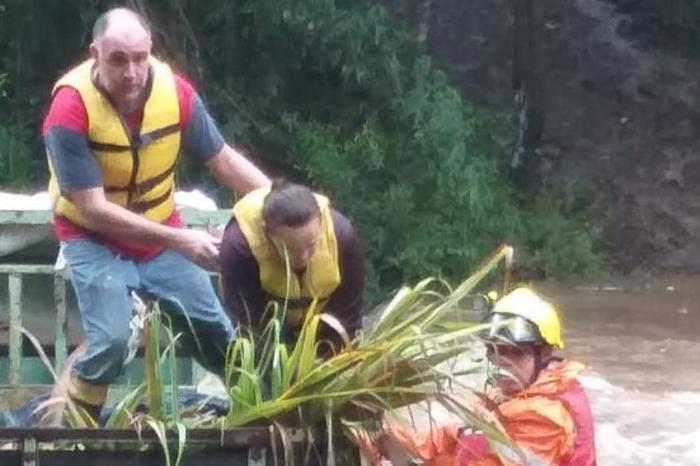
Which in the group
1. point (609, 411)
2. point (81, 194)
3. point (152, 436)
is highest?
point (81, 194)

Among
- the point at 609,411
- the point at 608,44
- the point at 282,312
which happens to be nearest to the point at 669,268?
the point at 608,44

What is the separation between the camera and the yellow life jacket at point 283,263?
463 centimetres

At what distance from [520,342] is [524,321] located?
0.17ft

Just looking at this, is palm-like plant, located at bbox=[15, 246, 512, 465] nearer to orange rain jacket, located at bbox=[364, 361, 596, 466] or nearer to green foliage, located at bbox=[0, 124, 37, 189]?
orange rain jacket, located at bbox=[364, 361, 596, 466]

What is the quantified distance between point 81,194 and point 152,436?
1225mm

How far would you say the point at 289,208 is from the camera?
450 cm

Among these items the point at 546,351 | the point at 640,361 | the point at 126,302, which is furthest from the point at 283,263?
the point at 640,361

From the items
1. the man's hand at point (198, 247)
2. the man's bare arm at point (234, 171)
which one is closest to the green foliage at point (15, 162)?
the man's bare arm at point (234, 171)

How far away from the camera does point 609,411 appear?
26.7ft

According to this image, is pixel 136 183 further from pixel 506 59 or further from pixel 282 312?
pixel 506 59

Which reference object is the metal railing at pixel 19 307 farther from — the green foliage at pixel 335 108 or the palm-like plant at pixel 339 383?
the green foliage at pixel 335 108

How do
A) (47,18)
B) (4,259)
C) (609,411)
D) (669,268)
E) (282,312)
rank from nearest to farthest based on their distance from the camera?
(282,312) < (4,259) < (609,411) < (47,18) < (669,268)

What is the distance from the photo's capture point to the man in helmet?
420cm

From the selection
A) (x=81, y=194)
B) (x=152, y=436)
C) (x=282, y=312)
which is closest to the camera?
(x=152, y=436)
